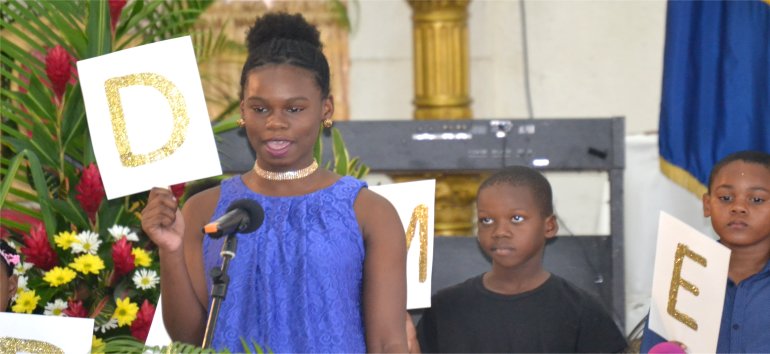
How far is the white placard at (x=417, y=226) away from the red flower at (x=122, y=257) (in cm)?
72

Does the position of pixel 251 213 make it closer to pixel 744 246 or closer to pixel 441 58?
pixel 744 246

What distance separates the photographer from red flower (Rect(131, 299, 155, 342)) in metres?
3.33

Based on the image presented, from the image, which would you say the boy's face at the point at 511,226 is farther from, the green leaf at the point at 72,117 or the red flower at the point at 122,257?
the green leaf at the point at 72,117

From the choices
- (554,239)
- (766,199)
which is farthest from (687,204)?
(766,199)

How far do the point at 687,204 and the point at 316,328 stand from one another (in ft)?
8.45

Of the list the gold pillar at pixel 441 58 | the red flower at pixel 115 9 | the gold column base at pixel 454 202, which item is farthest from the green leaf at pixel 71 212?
the gold pillar at pixel 441 58

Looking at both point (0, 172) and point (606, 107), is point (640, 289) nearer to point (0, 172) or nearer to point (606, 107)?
point (606, 107)

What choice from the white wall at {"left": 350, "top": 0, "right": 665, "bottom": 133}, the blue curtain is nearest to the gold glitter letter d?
the blue curtain

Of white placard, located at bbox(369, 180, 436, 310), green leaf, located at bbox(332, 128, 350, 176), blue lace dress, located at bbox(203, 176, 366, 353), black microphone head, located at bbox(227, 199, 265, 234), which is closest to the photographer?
black microphone head, located at bbox(227, 199, 265, 234)

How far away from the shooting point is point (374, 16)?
6.80 metres

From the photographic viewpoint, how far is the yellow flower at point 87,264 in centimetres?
342

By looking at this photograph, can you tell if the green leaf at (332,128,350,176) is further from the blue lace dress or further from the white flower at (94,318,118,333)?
the blue lace dress

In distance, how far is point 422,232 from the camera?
324cm

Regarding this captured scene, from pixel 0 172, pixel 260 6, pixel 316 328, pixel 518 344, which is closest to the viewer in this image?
pixel 316 328
